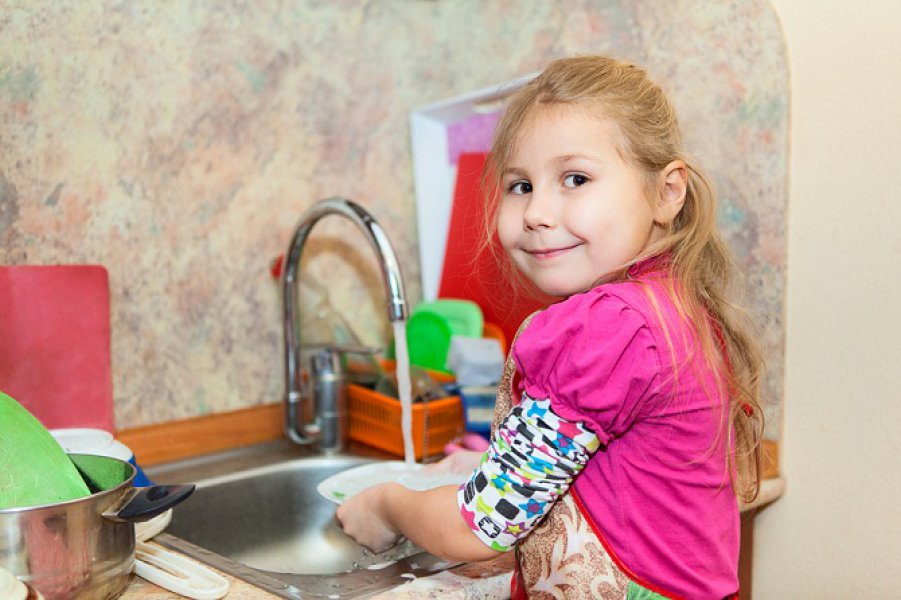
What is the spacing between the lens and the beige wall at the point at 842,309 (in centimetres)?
102

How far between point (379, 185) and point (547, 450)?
954 millimetres

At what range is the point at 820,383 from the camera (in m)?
1.10

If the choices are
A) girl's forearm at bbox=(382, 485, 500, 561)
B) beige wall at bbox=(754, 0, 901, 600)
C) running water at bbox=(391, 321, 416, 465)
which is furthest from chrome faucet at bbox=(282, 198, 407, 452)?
beige wall at bbox=(754, 0, 901, 600)

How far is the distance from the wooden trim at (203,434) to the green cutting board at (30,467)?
1.53ft

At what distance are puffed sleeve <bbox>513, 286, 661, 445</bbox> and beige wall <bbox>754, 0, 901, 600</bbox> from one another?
474mm

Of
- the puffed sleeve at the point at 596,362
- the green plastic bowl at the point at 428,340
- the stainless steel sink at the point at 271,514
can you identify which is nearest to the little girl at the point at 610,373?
the puffed sleeve at the point at 596,362

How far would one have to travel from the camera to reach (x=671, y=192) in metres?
0.82

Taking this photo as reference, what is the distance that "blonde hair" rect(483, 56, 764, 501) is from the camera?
2.58 feet

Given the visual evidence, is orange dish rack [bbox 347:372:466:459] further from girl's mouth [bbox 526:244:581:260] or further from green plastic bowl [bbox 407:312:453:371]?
girl's mouth [bbox 526:244:581:260]

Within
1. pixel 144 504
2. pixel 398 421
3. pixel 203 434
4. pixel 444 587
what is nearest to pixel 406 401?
pixel 398 421

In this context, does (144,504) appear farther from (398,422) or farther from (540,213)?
(398,422)

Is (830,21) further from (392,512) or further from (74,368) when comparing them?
(74,368)

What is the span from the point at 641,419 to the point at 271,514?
2.40ft

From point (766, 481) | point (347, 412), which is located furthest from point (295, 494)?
point (766, 481)
